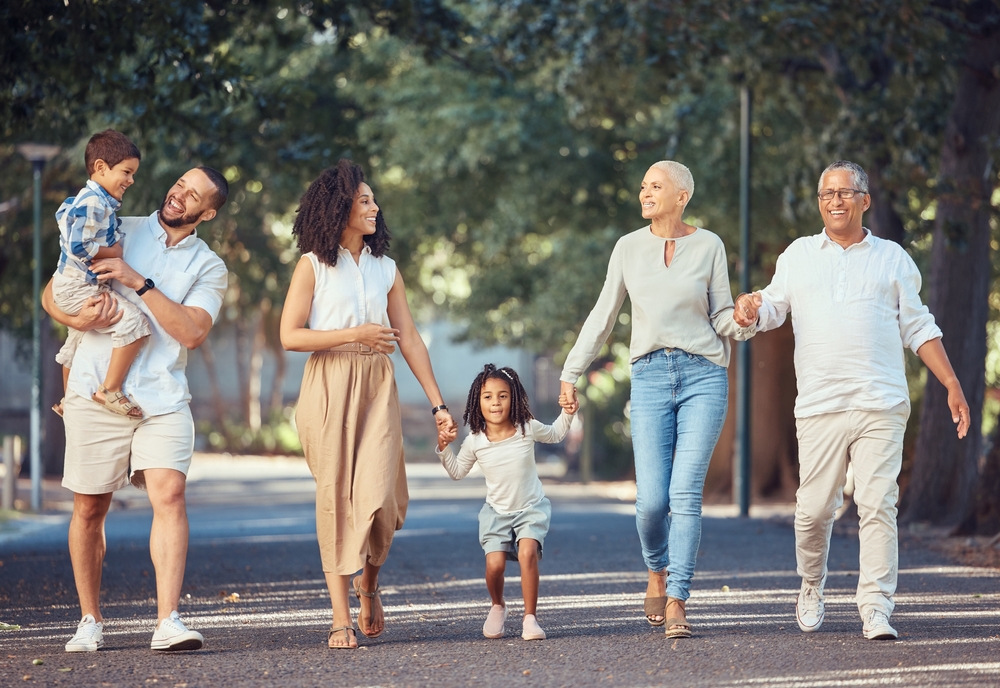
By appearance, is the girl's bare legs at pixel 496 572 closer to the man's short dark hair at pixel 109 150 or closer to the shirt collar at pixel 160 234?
the shirt collar at pixel 160 234

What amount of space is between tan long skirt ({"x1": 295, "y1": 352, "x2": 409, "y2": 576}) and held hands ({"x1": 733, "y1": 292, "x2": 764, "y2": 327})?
4.92 ft

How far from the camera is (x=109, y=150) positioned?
5840mm

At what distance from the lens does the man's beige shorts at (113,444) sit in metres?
5.89

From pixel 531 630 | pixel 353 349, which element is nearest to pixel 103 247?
pixel 353 349

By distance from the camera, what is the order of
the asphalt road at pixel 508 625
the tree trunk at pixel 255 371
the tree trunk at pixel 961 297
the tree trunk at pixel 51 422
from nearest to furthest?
the asphalt road at pixel 508 625, the tree trunk at pixel 961 297, the tree trunk at pixel 51 422, the tree trunk at pixel 255 371

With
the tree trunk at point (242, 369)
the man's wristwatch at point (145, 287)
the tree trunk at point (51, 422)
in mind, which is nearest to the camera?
the man's wristwatch at point (145, 287)

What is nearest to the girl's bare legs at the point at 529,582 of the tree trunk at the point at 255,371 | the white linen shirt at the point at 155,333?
the white linen shirt at the point at 155,333

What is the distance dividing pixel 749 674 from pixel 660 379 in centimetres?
146

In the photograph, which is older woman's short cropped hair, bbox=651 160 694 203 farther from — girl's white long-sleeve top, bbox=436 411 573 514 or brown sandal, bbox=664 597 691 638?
brown sandal, bbox=664 597 691 638

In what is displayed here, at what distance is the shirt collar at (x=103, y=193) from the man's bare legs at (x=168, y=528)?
1072mm

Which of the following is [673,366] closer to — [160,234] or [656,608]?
[656,608]

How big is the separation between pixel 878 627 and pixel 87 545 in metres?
3.27

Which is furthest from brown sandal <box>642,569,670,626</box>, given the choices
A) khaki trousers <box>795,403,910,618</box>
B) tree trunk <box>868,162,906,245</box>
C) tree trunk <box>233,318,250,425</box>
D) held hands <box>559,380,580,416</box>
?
tree trunk <box>233,318,250,425</box>

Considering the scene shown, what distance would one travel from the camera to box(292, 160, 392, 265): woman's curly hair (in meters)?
6.10
